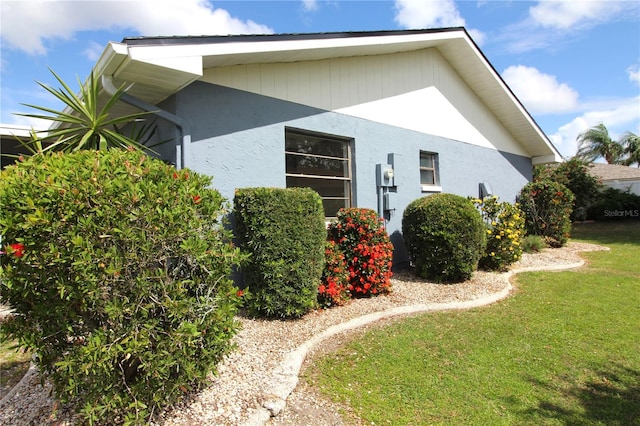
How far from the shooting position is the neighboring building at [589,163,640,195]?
23484mm

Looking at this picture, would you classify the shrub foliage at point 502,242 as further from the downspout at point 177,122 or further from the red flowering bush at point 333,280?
the downspout at point 177,122

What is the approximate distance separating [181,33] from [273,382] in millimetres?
4636

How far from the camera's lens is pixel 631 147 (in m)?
33.5

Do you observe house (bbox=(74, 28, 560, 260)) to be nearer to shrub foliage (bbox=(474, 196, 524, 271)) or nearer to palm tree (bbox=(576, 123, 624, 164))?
shrub foliage (bbox=(474, 196, 524, 271))

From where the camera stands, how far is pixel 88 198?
261 cm

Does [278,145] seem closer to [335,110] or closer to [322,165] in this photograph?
[322,165]

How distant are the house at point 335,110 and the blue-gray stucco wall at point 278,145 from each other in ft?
0.07

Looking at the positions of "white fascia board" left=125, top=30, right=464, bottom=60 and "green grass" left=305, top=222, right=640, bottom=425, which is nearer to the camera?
"green grass" left=305, top=222, right=640, bottom=425

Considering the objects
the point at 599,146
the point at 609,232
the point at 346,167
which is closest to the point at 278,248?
the point at 346,167

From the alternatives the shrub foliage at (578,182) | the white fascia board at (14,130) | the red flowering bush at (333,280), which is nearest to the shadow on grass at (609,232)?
the shrub foliage at (578,182)

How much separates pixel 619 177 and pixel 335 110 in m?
26.7

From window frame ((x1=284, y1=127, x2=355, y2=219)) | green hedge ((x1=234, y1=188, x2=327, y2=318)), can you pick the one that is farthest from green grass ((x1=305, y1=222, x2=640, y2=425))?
window frame ((x1=284, y1=127, x2=355, y2=219))

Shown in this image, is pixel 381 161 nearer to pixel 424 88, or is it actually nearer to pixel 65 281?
pixel 424 88

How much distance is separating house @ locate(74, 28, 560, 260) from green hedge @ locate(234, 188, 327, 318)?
3.54 feet
